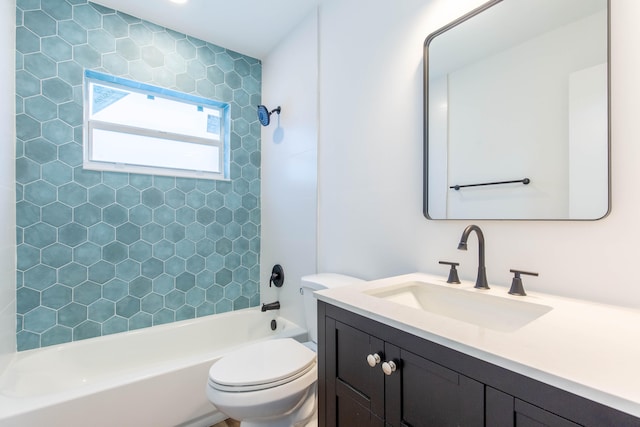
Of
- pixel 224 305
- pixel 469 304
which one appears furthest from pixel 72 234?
pixel 469 304

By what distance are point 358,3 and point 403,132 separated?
85 cm

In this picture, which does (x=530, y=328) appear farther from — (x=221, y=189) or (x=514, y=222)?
(x=221, y=189)

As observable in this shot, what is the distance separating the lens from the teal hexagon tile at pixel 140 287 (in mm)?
2104

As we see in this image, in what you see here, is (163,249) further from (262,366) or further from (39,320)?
(262,366)

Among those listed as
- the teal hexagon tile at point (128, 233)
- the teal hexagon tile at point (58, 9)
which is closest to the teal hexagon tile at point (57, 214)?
the teal hexagon tile at point (128, 233)

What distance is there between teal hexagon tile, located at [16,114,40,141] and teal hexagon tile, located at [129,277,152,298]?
1.09 meters

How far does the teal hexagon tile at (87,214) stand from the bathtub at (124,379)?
2.56 ft

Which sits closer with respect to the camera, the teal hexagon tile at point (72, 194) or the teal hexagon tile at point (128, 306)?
the teal hexagon tile at point (72, 194)

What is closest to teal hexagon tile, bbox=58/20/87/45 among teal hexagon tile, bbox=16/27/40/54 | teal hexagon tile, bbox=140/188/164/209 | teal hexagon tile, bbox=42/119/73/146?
teal hexagon tile, bbox=16/27/40/54

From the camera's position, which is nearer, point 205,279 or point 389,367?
point 389,367

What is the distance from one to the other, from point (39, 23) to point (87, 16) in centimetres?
27

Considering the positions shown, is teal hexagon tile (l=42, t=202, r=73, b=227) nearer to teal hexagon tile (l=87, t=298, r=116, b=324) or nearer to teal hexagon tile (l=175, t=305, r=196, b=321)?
teal hexagon tile (l=87, t=298, r=116, b=324)

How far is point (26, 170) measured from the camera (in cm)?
178

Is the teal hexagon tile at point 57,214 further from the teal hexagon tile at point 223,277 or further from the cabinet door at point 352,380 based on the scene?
the cabinet door at point 352,380
